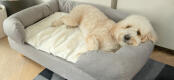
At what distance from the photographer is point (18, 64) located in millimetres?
1877

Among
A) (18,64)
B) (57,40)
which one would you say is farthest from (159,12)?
(18,64)

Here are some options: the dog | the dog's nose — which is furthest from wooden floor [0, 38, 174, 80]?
the dog's nose

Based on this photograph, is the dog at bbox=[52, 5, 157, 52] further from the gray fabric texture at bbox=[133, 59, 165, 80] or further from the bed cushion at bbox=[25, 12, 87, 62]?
the gray fabric texture at bbox=[133, 59, 165, 80]

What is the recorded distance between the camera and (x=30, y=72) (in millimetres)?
1772

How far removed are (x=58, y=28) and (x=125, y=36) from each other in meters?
0.87

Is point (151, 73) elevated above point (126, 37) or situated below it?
below

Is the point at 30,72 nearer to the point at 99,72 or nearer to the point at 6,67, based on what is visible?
the point at 6,67

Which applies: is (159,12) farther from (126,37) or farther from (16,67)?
(16,67)

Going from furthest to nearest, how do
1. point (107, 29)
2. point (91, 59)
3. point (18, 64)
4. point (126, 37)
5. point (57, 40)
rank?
1. point (18, 64)
2. point (57, 40)
3. point (107, 29)
4. point (126, 37)
5. point (91, 59)

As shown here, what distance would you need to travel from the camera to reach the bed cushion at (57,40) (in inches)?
62.0

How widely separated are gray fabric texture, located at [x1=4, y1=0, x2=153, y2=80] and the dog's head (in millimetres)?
55

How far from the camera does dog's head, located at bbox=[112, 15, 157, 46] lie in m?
1.39

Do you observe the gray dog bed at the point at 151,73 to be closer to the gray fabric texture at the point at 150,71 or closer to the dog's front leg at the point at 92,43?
the gray fabric texture at the point at 150,71

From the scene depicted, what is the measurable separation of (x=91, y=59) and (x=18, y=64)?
38.9 inches
